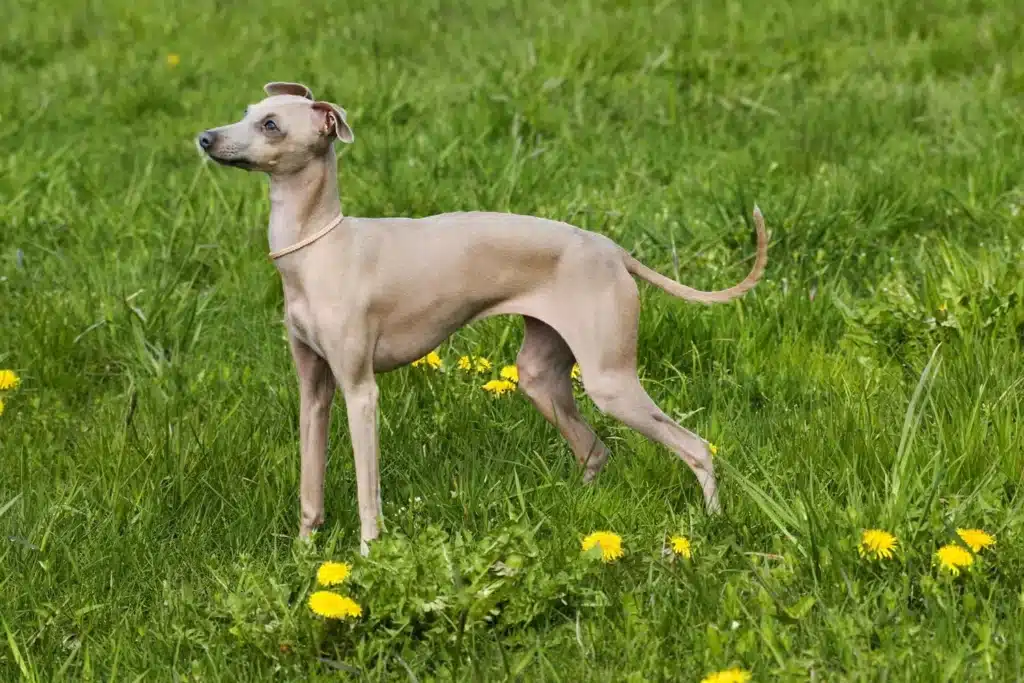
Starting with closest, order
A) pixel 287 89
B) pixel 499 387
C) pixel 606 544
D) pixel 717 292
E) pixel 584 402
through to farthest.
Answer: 1. pixel 606 544
2. pixel 287 89
3. pixel 717 292
4. pixel 499 387
5. pixel 584 402

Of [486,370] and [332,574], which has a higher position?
[332,574]

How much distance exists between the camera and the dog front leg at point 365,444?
333cm

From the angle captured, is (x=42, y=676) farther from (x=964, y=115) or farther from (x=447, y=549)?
(x=964, y=115)

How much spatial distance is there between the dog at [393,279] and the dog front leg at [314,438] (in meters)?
0.12

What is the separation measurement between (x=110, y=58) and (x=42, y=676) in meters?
6.01

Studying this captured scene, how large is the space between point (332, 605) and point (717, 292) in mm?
Result: 1305

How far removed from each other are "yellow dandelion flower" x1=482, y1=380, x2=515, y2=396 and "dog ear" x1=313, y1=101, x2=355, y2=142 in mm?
1156

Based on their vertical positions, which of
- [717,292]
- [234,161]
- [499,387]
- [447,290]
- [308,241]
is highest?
[234,161]

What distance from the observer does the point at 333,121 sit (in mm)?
3299

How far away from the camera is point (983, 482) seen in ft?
11.4

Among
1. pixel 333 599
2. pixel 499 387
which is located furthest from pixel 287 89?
pixel 333 599

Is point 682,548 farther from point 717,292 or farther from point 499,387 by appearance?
point 499,387

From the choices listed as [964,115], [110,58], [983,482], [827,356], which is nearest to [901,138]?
[964,115]

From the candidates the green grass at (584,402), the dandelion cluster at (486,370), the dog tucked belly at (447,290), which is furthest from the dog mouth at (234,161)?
the dandelion cluster at (486,370)
